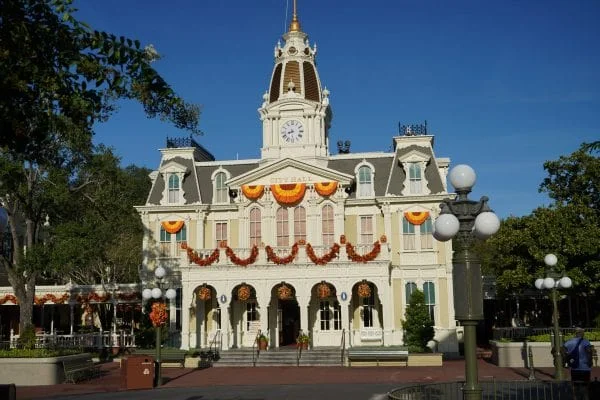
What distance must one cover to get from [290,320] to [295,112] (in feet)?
37.7

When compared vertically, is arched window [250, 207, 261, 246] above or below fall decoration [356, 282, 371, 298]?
above

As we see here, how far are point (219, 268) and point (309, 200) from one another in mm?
5930

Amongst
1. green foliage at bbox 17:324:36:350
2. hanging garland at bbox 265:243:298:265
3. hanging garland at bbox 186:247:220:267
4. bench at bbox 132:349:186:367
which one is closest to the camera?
green foliage at bbox 17:324:36:350

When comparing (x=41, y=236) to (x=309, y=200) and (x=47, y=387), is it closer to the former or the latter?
(x=309, y=200)

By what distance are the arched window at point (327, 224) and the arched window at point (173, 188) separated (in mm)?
8431

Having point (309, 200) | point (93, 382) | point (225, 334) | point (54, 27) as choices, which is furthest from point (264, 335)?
point (54, 27)

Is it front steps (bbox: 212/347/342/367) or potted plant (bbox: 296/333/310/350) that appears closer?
front steps (bbox: 212/347/342/367)

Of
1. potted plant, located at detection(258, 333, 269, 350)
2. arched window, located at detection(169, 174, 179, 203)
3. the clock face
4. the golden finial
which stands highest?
the golden finial

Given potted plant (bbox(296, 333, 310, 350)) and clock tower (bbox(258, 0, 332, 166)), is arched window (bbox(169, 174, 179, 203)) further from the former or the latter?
potted plant (bbox(296, 333, 310, 350))

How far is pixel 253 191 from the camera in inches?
1416

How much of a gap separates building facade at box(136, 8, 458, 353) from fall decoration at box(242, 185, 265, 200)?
8cm

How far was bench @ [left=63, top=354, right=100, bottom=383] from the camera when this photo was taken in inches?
957

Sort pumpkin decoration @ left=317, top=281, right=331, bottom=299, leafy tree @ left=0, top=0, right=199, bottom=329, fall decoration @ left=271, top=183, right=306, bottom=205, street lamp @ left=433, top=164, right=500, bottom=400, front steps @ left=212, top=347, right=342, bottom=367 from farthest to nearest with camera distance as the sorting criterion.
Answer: fall decoration @ left=271, top=183, right=306, bottom=205
pumpkin decoration @ left=317, top=281, right=331, bottom=299
front steps @ left=212, top=347, right=342, bottom=367
street lamp @ left=433, top=164, right=500, bottom=400
leafy tree @ left=0, top=0, right=199, bottom=329

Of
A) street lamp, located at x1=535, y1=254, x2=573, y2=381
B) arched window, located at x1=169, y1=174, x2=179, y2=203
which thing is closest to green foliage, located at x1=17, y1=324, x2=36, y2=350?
arched window, located at x1=169, y1=174, x2=179, y2=203
